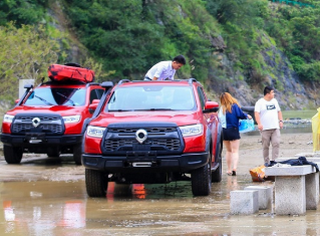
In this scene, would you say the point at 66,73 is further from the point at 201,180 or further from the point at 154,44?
the point at 154,44

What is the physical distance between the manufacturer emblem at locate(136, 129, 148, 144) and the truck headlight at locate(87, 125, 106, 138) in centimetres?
55

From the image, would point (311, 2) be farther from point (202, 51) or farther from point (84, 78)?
point (84, 78)

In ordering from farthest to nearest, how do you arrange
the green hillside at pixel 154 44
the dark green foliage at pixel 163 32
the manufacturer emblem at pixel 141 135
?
the dark green foliage at pixel 163 32, the green hillside at pixel 154 44, the manufacturer emblem at pixel 141 135

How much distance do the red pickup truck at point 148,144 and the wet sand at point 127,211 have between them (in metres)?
0.33

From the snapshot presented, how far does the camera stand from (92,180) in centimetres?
1209

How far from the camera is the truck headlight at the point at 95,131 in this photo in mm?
11938

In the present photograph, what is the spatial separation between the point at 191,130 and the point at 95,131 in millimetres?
1382

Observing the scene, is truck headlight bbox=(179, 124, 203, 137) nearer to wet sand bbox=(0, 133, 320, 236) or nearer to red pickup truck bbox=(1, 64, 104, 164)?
wet sand bbox=(0, 133, 320, 236)

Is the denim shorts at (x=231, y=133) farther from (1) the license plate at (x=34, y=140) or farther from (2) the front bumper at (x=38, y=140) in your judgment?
(1) the license plate at (x=34, y=140)

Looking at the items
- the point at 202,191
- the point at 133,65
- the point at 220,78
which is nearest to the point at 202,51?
the point at 220,78

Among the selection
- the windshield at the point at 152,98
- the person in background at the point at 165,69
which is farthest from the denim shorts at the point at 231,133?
the windshield at the point at 152,98

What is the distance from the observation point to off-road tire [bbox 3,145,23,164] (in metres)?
18.6

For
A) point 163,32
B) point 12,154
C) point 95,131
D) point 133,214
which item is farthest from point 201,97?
point 163,32

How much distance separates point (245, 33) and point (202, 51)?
62.3ft
